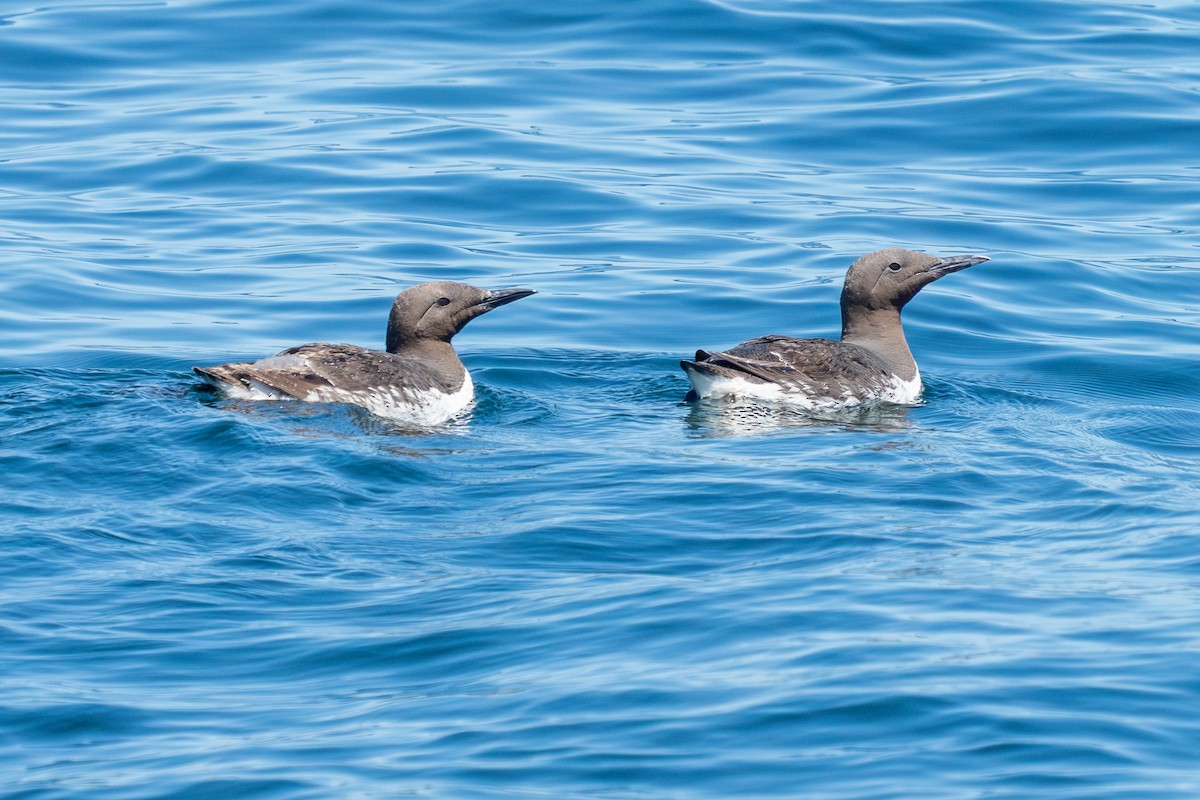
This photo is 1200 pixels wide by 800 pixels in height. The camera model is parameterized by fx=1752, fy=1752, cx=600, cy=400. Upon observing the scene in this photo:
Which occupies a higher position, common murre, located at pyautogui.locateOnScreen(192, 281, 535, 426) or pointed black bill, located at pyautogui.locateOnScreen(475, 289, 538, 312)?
pointed black bill, located at pyautogui.locateOnScreen(475, 289, 538, 312)

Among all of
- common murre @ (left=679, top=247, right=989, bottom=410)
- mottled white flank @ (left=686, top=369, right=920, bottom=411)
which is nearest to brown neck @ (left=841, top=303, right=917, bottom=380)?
common murre @ (left=679, top=247, right=989, bottom=410)

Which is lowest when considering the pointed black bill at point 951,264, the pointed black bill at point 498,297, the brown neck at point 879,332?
the brown neck at point 879,332

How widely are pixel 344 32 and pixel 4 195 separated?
20.7ft

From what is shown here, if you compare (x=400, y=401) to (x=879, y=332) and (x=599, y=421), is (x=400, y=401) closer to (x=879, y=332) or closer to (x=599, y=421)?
(x=599, y=421)

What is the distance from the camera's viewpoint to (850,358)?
1155cm

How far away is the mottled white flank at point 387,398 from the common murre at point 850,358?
159 centimetres

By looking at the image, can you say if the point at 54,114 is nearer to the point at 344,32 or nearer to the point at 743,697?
the point at 344,32

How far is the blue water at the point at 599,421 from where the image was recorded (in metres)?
6.07

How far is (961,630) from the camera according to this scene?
6848 millimetres

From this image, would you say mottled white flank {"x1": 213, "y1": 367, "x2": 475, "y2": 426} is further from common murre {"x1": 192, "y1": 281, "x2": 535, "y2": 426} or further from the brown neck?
the brown neck

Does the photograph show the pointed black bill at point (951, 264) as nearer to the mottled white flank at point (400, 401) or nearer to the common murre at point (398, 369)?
the common murre at point (398, 369)

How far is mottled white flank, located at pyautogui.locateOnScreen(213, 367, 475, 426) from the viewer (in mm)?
10664

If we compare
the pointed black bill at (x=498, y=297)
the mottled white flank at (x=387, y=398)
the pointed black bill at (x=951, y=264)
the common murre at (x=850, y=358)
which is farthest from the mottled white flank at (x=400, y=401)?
the pointed black bill at (x=951, y=264)

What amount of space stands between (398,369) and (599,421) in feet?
4.41
